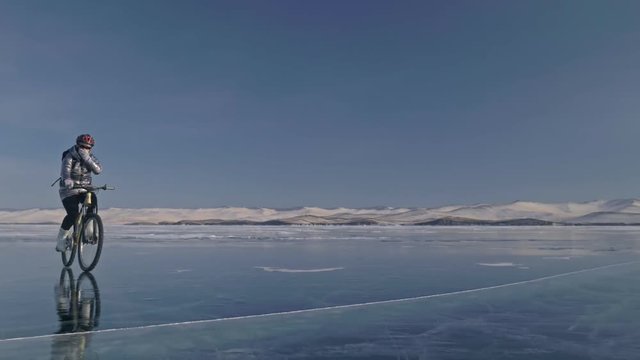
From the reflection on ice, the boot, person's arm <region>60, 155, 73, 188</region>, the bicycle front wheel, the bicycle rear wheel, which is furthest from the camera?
the boot

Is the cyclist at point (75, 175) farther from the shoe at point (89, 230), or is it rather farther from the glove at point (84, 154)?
the shoe at point (89, 230)

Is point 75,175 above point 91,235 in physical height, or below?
above

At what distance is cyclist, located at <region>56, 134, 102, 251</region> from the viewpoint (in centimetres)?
902

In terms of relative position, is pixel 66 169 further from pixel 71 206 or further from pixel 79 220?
pixel 79 220

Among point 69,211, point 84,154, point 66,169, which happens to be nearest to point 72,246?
point 69,211

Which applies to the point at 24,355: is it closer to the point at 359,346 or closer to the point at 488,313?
the point at 359,346

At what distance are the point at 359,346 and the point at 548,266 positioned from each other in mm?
7479

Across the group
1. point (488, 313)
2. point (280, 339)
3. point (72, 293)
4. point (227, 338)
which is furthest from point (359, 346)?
point (72, 293)

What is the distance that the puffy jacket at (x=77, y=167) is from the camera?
902 cm

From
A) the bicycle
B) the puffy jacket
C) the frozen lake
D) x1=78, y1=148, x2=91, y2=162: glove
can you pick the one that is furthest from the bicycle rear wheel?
x1=78, y1=148, x2=91, y2=162: glove

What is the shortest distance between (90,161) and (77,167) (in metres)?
0.31

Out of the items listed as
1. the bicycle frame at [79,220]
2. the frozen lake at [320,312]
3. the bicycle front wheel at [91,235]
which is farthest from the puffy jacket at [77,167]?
the frozen lake at [320,312]

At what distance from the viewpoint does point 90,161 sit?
9039 millimetres

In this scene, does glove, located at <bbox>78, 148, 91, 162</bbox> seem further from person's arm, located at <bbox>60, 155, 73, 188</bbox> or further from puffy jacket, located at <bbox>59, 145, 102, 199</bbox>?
person's arm, located at <bbox>60, 155, 73, 188</bbox>
